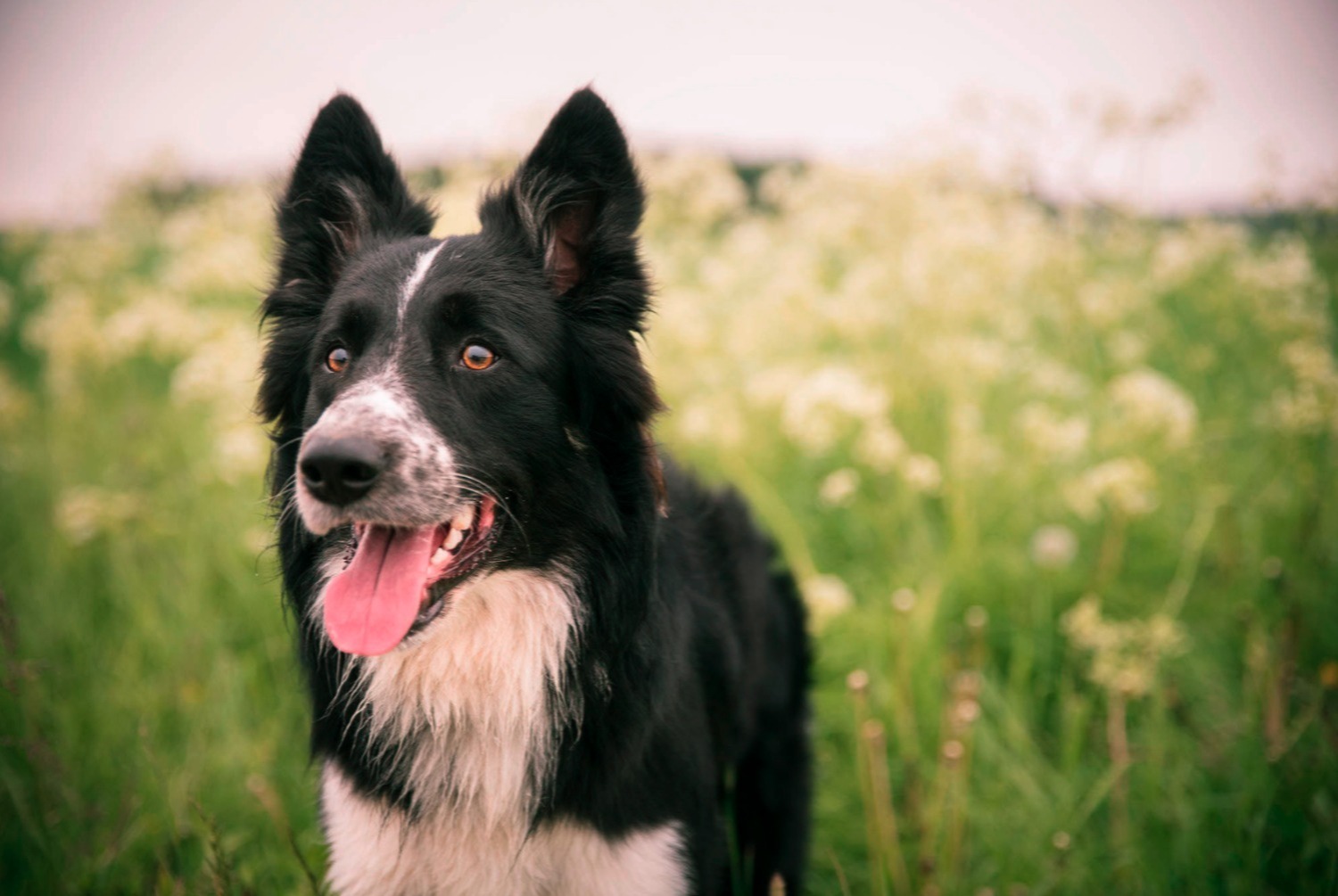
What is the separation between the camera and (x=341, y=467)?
5.77 ft

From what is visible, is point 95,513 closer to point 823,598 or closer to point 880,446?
point 823,598

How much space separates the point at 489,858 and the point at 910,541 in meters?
2.83

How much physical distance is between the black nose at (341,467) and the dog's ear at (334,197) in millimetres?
896

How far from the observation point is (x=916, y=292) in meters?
4.78

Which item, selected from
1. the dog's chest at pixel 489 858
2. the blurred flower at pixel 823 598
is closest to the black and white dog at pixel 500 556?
the dog's chest at pixel 489 858

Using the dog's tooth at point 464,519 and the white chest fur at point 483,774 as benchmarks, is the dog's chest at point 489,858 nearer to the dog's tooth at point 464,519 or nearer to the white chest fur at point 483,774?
the white chest fur at point 483,774

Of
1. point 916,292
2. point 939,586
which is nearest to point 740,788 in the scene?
point 939,586

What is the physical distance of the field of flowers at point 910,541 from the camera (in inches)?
106

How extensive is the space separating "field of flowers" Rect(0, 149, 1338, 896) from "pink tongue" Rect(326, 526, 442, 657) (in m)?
0.55

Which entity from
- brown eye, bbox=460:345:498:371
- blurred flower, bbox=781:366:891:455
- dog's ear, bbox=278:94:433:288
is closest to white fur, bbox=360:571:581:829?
brown eye, bbox=460:345:498:371

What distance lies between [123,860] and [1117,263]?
8020 mm

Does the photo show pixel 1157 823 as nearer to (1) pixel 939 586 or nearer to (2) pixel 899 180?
(1) pixel 939 586

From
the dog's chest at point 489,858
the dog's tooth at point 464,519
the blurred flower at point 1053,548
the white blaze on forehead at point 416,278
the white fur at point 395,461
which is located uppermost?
the white blaze on forehead at point 416,278

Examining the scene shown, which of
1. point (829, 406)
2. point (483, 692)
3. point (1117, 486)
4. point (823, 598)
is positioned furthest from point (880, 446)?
point (483, 692)
